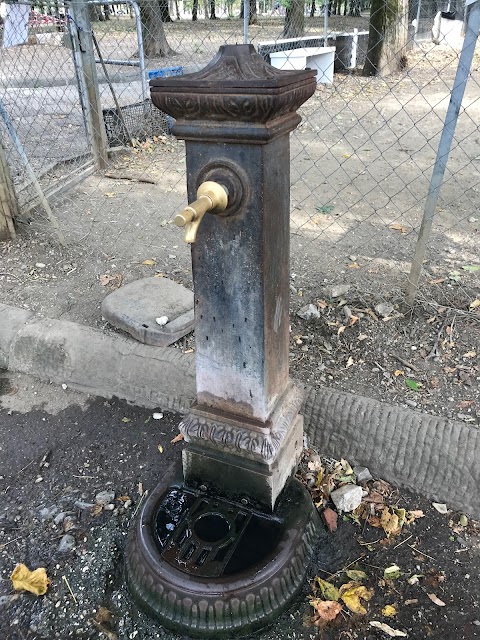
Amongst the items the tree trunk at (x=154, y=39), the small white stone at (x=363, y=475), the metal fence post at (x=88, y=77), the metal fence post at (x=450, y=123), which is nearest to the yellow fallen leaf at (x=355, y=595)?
the small white stone at (x=363, y=475)

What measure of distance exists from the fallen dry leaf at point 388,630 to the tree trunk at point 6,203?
11.8 feet

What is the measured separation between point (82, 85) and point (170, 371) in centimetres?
370

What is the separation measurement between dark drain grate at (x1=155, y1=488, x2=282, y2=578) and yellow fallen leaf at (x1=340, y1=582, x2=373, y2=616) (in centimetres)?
30

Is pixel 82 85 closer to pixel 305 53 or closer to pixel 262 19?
pixel 305 53

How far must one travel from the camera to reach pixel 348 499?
2.13 metres

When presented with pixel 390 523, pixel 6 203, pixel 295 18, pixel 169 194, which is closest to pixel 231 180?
pixel 390 523

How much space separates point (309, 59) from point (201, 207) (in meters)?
9.79

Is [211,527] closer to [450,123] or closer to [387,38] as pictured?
[450,123]

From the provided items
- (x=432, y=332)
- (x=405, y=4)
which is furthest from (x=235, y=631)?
(x=405, y=4)

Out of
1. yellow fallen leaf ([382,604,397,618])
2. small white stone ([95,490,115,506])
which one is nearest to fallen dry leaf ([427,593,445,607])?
yellow fallen leaf ([382,604,397,618])

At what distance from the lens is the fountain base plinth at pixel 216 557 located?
1670mm

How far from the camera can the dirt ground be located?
177 cm

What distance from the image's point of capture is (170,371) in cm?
269

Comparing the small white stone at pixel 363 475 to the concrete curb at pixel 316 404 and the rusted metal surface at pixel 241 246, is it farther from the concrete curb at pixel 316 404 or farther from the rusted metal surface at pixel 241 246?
the rusted metal surface at pixel 241 246
